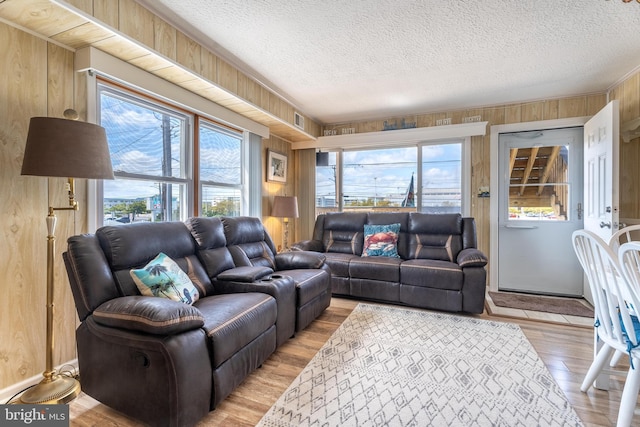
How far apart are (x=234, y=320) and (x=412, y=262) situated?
2148mm

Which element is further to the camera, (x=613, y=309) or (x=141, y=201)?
(x=141, y=201)

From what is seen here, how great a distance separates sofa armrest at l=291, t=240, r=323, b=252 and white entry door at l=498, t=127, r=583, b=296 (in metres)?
2.43

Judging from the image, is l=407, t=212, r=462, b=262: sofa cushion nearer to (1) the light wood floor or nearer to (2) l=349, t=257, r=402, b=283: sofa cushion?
(2) l=349, t=257, r=402, b=283: sofa cushion

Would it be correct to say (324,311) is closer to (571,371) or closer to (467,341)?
(467,341)

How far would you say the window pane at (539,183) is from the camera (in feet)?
12.1

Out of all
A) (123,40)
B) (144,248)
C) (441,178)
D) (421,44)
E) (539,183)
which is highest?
(421,44)

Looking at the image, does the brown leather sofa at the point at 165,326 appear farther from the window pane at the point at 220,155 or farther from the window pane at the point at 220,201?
the window pane at the point at 220,155

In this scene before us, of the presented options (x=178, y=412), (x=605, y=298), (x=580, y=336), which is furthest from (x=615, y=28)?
(x=178, y=412)

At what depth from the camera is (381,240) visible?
364 cm

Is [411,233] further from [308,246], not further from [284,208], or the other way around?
[284,208]

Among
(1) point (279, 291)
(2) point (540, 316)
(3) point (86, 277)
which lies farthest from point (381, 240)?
(3) point (86, 277)

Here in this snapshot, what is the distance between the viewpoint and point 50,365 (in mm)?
1636

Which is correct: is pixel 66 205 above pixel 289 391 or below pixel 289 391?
above

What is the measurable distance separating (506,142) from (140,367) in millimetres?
4508
